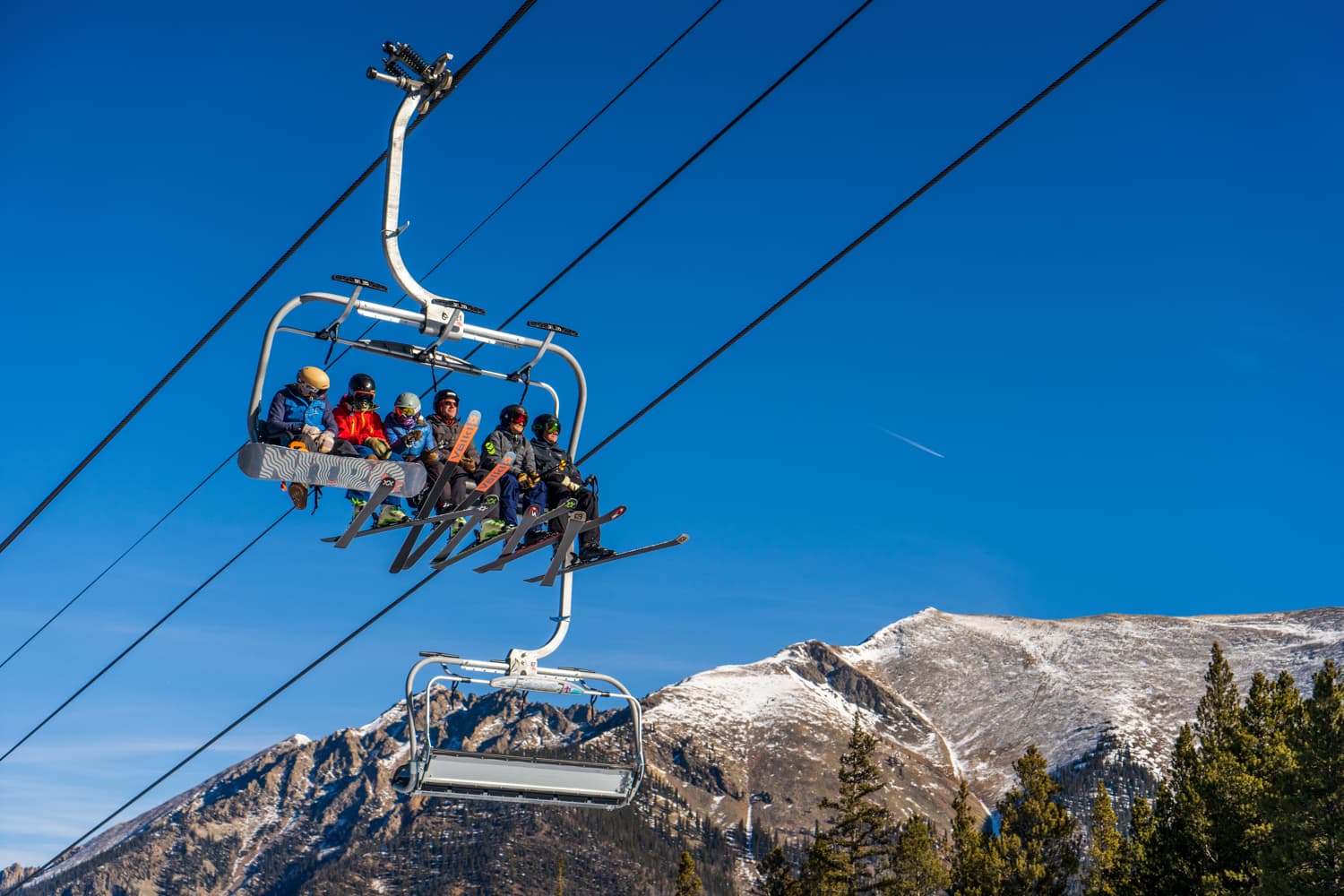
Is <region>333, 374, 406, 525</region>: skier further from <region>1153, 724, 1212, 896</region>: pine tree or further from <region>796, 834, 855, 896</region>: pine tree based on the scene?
<region>796, 834, 855, 896</region>: pine tree

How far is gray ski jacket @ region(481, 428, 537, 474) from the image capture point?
1512cm

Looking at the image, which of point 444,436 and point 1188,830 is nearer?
point 444,436

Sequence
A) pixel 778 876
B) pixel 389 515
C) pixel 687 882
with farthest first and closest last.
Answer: pixel 687 882, pixel 778 876, pixel 389 515

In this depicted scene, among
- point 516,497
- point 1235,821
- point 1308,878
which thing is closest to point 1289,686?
point 1235,821

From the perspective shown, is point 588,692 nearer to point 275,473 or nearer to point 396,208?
point 275,473

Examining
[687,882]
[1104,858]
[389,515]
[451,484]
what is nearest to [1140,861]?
[1104,858]

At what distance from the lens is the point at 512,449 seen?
1528cm

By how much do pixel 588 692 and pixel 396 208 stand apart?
199 inches

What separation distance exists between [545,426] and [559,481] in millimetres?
677

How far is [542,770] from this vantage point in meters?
12.8

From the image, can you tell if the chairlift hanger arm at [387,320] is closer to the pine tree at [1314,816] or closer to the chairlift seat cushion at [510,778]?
the chairlift seat cushion at [510,778]

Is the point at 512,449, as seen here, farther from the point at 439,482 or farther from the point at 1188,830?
the point at 1188,830

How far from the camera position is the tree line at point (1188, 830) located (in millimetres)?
38094

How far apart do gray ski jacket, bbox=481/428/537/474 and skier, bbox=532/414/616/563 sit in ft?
0.42
